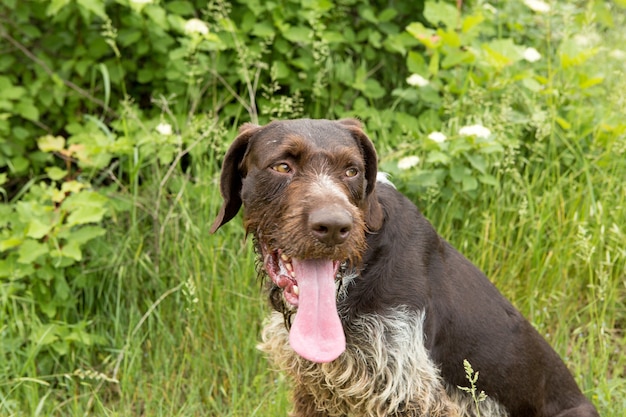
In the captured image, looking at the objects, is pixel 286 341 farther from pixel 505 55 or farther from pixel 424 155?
pixel 505 55

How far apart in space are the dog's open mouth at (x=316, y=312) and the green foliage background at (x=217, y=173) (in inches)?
45.6

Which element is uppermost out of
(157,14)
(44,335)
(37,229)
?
(157,14)

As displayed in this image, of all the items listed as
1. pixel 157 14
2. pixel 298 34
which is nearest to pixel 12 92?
pixel 157 14

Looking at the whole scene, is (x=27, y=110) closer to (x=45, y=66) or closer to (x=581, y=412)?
(x=45, y=66)

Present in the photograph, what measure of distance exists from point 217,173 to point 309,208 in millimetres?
1988

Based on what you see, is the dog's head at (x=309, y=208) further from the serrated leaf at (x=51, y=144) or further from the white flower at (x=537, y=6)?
the white flower at (x=537, y=6)

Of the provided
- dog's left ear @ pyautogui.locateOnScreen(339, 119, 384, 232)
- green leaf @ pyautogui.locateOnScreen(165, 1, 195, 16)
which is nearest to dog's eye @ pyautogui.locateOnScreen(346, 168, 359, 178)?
dog's left ear @ pyautogui.locateOnScreen(339, 119, 384, 232)

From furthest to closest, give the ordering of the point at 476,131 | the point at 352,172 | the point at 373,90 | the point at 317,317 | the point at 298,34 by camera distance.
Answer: the point at 373,90 → the point at 298,34 → the point at 476,131 → the point at 352,172 → the point at 317,317

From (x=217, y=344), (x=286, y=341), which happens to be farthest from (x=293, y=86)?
(x=286, y=341)

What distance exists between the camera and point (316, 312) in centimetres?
307

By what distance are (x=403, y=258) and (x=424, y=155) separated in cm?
157

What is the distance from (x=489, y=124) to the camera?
4754 mm

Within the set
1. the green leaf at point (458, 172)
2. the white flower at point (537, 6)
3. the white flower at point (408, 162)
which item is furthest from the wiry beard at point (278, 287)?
the white flower at point (537, 6)

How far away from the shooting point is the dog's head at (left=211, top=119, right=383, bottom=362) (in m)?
2.96
